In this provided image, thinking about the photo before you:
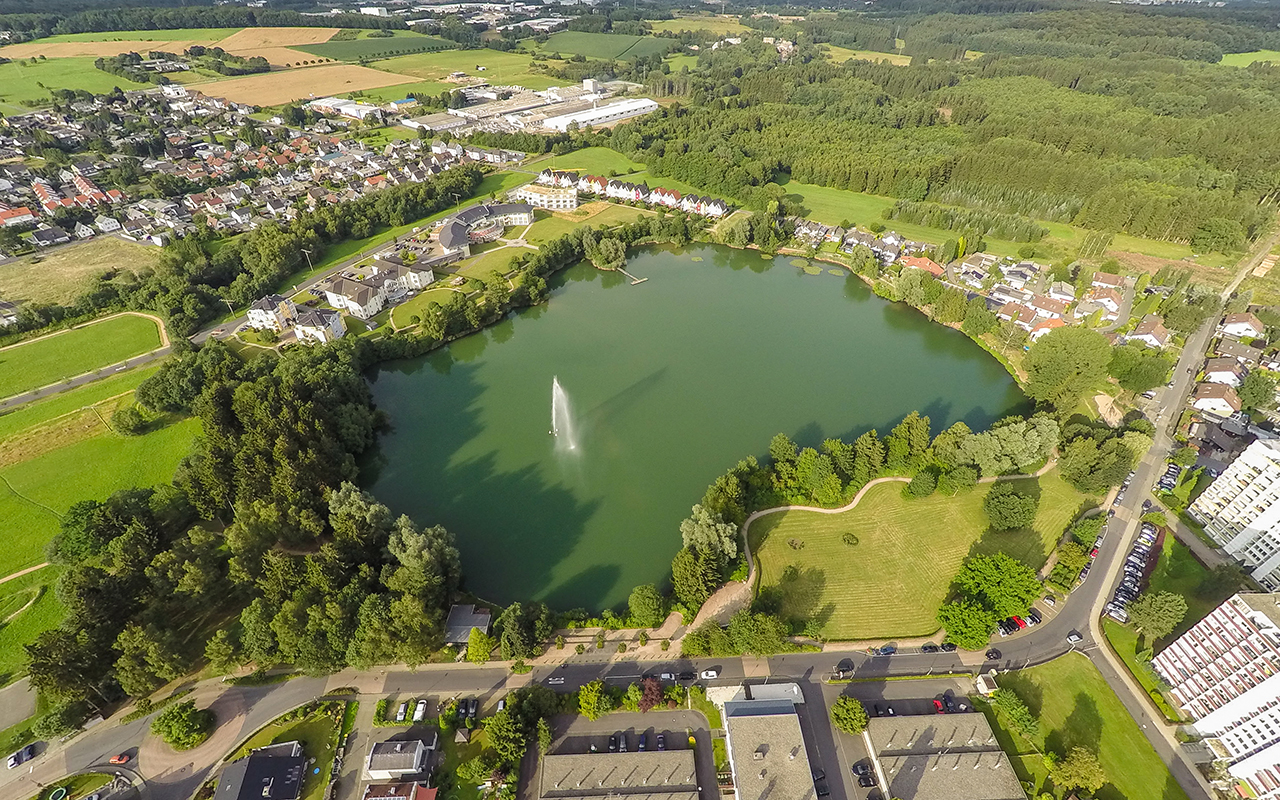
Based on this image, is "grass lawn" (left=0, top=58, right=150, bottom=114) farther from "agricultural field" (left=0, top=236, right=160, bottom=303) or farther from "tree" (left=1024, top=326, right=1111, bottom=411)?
"tree" (left=1024, top=326, right=1111, bottom=411)

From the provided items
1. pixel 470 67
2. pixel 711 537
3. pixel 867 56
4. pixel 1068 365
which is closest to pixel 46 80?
pixel 470 67

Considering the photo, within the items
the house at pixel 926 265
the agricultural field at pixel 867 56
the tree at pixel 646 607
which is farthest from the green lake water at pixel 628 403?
the agricultural field at pixel 867 56

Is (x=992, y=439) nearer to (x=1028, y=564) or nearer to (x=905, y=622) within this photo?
(x=1028, y=564)

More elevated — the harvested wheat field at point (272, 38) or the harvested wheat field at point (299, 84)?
the harvested wheat field at point (272, 38)

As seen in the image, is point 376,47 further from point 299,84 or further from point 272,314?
point 272,314

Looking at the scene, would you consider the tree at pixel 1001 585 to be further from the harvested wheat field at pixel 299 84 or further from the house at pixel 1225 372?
the harvested wheat field at pixel 299 84

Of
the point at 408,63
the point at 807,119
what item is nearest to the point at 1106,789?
the point at 807,119

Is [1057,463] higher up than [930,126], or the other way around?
[930,126]
